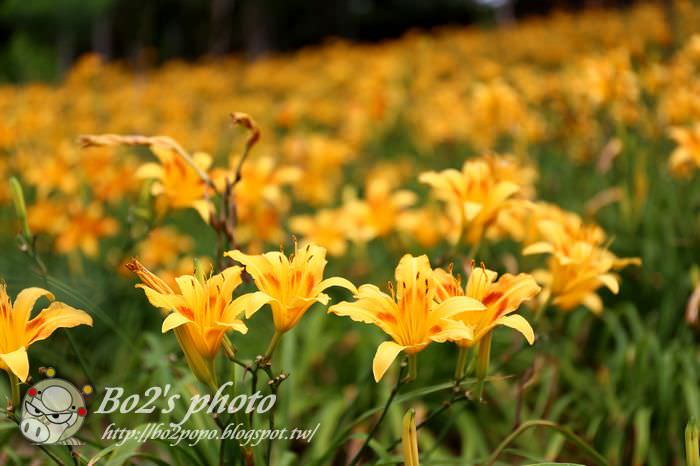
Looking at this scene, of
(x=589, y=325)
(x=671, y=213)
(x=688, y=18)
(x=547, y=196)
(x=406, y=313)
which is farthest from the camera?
(x=688, y=18)

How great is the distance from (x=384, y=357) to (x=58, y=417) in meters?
0.76

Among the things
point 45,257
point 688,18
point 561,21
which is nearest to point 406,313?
point 45,257

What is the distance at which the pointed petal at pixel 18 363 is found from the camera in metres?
1.06

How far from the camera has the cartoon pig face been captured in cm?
133

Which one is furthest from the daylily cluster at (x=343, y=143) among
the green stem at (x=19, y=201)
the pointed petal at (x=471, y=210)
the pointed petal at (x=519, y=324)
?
the pointed petal at (x=519, y=324)

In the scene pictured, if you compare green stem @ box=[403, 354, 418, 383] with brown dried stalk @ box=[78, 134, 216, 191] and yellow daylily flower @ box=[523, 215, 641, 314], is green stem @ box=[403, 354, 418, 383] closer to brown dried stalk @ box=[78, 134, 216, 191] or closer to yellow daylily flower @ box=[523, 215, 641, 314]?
yellow daylily flower @ box=[523, 215, 641, 314]

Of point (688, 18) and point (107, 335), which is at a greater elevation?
point (688, 18)

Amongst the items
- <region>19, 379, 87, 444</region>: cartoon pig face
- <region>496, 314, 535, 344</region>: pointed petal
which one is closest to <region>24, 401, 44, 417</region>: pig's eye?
<region>19, 379, 87, 444</region>: cartoon pig face

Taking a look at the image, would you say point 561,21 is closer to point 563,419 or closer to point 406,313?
point 563,419

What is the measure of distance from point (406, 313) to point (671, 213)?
92.0 inches

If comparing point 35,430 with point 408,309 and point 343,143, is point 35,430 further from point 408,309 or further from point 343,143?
point 343,143

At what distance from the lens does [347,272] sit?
10.2 feet

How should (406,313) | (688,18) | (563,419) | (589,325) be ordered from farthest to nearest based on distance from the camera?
(688,18) → (589,325) → (563,419) → (406,313)

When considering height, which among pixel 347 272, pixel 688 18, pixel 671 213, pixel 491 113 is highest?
pixel 688 18
